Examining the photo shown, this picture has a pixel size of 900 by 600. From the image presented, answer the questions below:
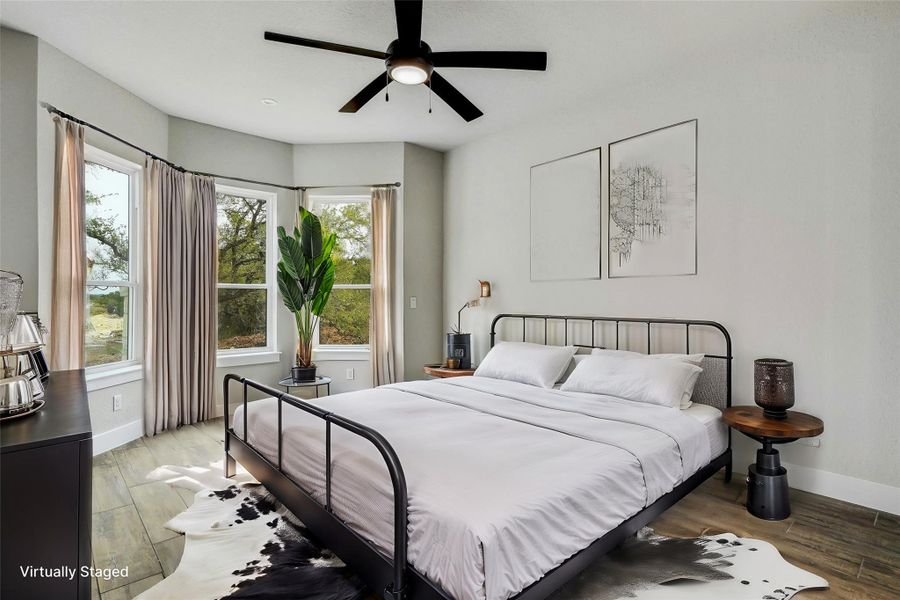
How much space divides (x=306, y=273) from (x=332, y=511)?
3.15 m

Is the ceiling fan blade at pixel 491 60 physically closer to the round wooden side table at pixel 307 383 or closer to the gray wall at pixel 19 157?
the gray wall at pixel 19 157

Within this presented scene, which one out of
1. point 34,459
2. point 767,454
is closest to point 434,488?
point 34,459

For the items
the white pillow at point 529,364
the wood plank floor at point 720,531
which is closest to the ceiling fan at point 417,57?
the white pillow at point 529,364

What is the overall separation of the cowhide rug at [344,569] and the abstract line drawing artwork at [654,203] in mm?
1896

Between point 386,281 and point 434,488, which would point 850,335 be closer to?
point 434,488

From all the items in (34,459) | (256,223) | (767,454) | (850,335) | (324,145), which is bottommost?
(767,454)

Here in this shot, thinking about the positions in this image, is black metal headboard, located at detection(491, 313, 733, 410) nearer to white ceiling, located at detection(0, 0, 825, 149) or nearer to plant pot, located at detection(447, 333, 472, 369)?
plant pot, located at detection(447, 333, 472, 369)

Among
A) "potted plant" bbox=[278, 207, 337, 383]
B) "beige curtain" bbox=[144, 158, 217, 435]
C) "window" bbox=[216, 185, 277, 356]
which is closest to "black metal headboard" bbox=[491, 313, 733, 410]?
"potted plant" bbox=[278, 207, 337, 383]

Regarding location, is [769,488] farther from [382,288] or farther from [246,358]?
[246,358]

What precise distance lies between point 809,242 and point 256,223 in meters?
4.90

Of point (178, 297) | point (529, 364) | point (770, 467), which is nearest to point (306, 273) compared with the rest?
point (178, 297)

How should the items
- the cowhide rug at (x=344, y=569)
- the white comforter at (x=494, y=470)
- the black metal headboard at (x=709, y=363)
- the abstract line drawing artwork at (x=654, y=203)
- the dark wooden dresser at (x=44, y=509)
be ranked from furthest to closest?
the abstract line drawing artwork at (x=654, y=203), the black metal headboard at (x=709, y=363), the cowhide rug at (x=344, y=569), the white comforter at (x=494, y=470), the dark wooden dresser at (x=44, y=509)

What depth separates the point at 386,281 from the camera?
16.7 feet

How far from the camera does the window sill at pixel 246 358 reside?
4742 millimetres
